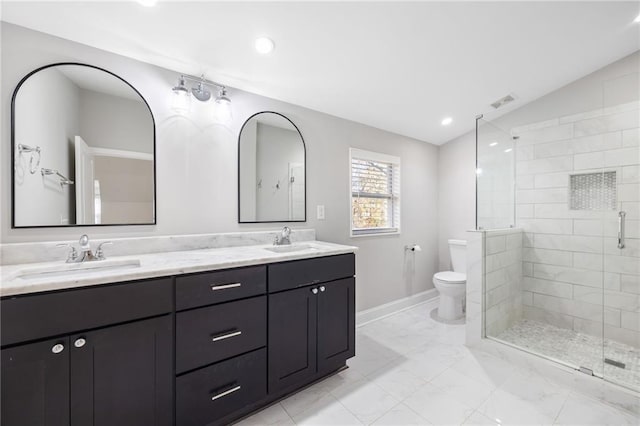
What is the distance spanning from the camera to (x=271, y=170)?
222 cm

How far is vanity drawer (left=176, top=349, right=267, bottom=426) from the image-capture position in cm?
129

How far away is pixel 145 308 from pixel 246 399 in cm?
76

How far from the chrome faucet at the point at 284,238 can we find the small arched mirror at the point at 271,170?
0.53 ft

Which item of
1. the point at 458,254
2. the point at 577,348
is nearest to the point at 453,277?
the point at 458,254

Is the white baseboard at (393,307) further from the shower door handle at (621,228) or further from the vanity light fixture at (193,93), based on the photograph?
the vanity light fixture at (193,93)

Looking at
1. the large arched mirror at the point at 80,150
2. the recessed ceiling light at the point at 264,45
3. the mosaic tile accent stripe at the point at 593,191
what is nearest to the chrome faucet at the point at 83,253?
the large arched mirror at the point at 80,150

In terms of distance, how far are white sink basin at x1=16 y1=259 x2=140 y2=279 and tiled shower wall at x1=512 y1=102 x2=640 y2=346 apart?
3536 millimetres

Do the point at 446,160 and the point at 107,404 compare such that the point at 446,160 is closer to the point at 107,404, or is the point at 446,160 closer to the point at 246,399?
the point at 246,399

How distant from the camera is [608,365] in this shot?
1.95m

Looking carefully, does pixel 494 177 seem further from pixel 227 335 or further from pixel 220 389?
pixel 220 389

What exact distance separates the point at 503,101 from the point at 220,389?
133 inches

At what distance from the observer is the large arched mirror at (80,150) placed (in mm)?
1380

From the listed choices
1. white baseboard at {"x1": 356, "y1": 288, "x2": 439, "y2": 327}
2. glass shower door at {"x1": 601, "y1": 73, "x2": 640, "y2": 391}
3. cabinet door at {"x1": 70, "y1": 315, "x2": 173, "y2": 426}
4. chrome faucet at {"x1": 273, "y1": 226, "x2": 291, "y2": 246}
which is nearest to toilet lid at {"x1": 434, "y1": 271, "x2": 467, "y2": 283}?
white baseboard at {"x1": 356, "y1": 288, "x2": 439, "y2": 327}

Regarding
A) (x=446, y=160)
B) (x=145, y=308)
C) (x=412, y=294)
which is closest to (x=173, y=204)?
(x=145, y=308)
